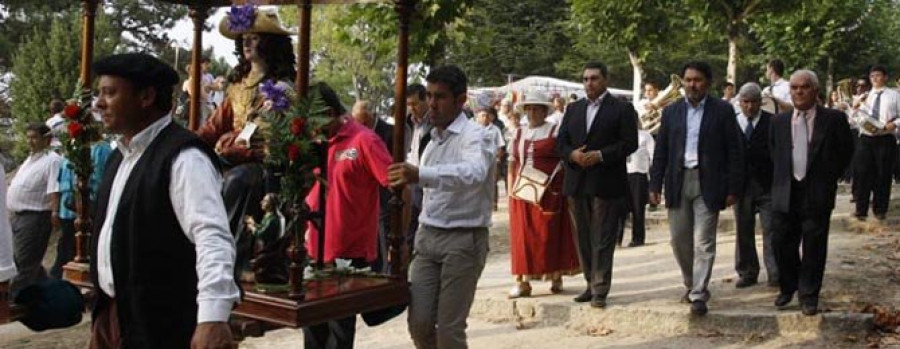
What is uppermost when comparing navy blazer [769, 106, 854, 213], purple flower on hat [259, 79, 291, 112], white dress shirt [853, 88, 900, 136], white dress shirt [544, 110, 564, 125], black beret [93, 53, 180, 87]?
white dress shirt [853, 88, 900, 136]

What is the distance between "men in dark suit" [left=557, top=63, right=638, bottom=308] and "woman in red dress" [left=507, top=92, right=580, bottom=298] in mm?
416

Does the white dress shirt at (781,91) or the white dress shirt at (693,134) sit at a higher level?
the white dress shirt at (781,91)

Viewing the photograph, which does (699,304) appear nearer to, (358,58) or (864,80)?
(864,80)

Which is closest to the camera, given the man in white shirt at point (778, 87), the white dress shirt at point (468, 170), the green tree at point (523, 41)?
the white dress shirt at point (468, 170)

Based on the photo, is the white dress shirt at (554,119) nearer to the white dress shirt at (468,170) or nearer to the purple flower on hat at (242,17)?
the white dress shirt at (468,170)

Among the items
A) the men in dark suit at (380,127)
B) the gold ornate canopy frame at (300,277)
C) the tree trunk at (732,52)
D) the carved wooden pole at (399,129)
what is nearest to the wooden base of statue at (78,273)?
the gold ornate canopy frame at (300,277)

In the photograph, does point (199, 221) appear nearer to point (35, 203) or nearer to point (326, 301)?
point (326, 301)

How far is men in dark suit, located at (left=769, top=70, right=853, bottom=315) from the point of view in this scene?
741 centimetres

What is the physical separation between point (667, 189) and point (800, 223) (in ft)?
3.40

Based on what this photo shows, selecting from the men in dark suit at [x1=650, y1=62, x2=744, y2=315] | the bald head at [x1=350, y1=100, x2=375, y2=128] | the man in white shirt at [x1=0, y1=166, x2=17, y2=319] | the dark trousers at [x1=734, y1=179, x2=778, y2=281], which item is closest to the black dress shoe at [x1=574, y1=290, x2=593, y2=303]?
the men in dark suit at [x1=650, y1=62, x2=744, y2=315]

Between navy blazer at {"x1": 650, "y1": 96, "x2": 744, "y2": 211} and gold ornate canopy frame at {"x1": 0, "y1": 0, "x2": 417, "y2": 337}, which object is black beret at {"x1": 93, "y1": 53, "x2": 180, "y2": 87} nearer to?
gold ornate canopy frame at {"x1": 0, "y1": 0, "x2": 417, "y2": 337}

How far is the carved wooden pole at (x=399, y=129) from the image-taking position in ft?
17.5

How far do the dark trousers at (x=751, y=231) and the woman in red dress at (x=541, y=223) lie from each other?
56.5 inches

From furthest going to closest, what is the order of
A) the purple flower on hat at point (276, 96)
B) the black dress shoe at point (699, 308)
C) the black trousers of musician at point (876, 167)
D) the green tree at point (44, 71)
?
the green tree at point (44, 71)
the black trousers of musician at point (876, 167)
the black dress shoe at point (699, 308)
the purple flower on hat at point (276, 96)
